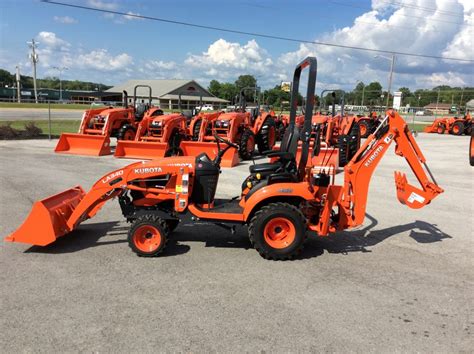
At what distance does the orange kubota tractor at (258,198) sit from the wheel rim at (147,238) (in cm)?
1

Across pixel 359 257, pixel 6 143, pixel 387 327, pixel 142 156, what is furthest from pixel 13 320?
pixel 6 143

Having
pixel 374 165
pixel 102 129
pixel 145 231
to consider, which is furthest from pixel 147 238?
pixel 102 129

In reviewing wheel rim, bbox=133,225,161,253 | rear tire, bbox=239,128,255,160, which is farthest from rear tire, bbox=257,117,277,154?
wheel rim, bbox=133,225,161,253

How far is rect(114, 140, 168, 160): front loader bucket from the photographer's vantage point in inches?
482

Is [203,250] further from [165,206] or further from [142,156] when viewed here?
[142,156]

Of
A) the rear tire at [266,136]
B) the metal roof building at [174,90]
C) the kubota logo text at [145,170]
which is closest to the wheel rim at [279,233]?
the kubota logo text at [145,170]

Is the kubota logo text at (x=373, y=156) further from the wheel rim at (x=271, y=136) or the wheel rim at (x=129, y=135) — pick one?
the wheel rim at (x=129, y=135)

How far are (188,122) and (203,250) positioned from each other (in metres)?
9.97

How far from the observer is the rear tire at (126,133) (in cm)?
1362

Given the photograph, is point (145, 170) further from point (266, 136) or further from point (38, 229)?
point (266, 136)

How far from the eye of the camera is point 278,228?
15.6 ft

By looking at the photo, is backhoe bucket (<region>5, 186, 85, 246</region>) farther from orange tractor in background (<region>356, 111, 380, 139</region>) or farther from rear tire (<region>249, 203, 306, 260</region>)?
orange tractor in background (<region>356, 111, 380, 139</region>)

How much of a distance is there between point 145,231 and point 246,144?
8391 millimetres

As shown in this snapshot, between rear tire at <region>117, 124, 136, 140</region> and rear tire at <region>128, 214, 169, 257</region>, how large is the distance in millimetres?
9519
